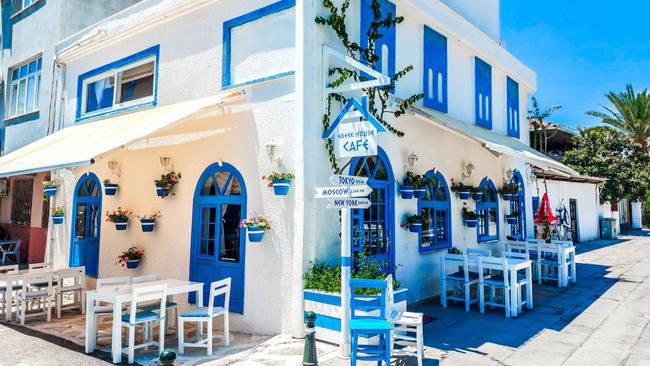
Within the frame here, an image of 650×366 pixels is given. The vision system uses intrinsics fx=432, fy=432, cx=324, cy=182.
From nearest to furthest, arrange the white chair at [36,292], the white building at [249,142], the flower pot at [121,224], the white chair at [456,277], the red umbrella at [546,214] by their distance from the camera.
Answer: the white building at [249,142], the white chair at [36,292], the white chair at [456,277], the flower pot at [121,224], the red umbrella at [546,214]

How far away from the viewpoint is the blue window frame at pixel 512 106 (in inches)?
→ 648

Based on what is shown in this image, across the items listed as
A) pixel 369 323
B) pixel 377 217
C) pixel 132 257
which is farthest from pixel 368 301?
pixel 132 257

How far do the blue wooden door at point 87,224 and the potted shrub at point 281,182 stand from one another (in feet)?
22.9

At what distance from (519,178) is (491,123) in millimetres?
3213

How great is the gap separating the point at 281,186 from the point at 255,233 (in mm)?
1032

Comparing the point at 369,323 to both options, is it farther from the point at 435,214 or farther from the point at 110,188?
the point at 110,188

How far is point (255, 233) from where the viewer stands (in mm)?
8125

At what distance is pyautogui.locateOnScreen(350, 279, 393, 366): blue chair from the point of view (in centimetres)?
592

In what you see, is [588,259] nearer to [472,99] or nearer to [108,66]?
[472,99]

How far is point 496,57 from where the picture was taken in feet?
49.4

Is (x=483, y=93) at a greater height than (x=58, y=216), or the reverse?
(x=483, y=93)

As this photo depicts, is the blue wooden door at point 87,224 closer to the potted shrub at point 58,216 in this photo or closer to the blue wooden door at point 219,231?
the potted shrub at point 58,216

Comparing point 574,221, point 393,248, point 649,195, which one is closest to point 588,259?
point 574,221

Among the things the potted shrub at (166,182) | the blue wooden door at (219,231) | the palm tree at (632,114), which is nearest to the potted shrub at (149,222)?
the potted shrub at (166,182)
